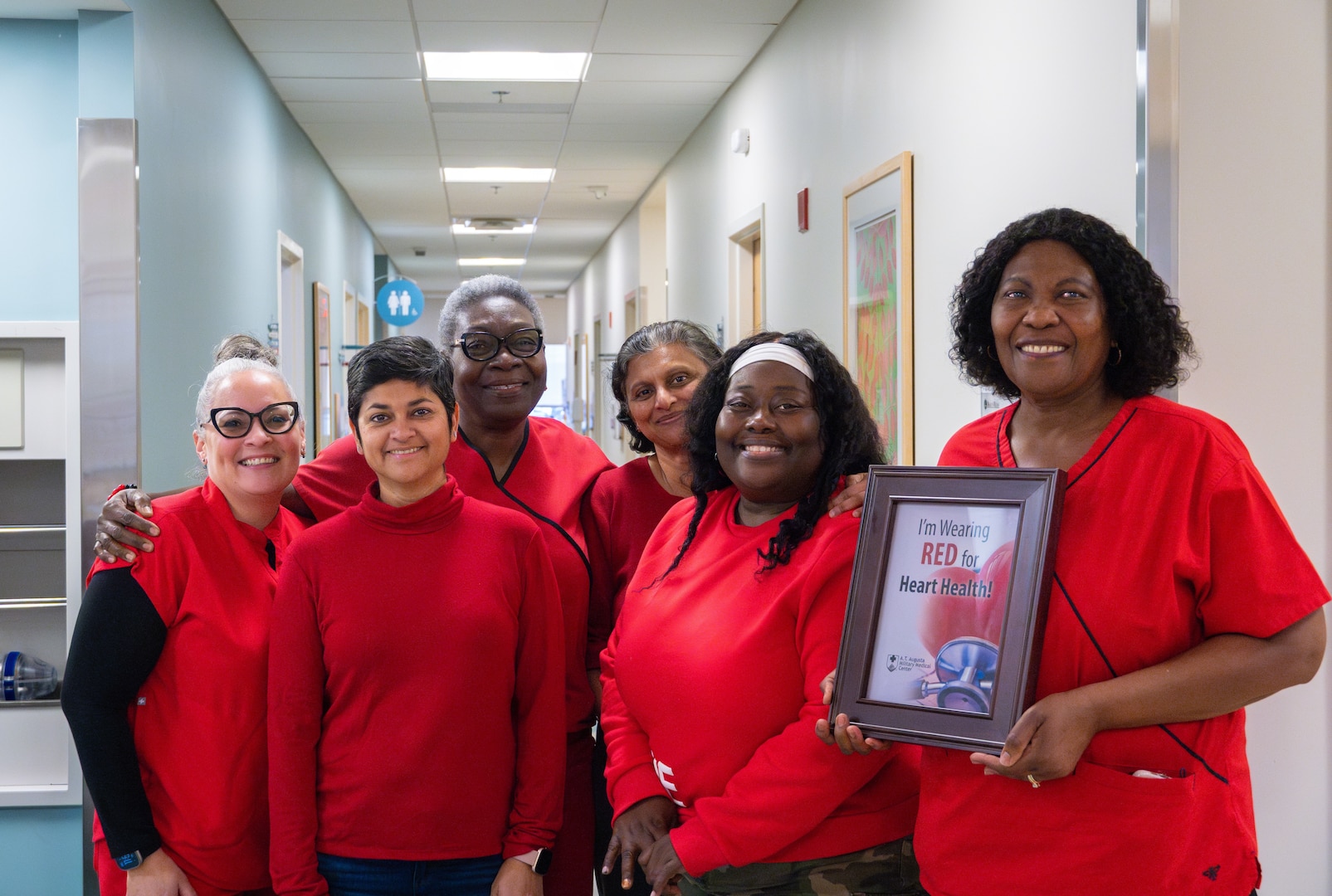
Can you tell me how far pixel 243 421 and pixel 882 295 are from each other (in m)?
2.31

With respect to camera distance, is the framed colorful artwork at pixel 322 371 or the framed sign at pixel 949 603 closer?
the framed sign at pixel 949 603

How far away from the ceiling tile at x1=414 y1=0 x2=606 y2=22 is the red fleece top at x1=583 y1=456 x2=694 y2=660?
3164 millimetres

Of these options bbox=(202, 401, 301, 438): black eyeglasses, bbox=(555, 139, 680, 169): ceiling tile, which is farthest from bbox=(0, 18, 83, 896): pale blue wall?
bbox=(555, 139, 680, 169): ceiling tile

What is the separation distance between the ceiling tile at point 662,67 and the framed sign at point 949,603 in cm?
451

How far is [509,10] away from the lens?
15.8ft

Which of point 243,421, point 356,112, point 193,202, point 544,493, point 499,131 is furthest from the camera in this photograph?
point 499,131

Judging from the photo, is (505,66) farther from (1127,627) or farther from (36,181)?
(1127,627)

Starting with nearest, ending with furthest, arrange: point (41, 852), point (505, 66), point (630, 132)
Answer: point (41, 852), point (505, 66), point (630, 132)

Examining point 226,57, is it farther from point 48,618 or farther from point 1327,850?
point 1327,850

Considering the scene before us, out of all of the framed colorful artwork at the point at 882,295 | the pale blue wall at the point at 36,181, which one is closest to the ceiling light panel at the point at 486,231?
the pale blue wall at the point at 36,181

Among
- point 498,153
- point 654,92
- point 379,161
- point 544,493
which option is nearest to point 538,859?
point 544,493

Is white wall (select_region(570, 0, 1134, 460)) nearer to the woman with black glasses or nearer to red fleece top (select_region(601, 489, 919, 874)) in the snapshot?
red fleece top (select_region(601, 489, 919, 874))

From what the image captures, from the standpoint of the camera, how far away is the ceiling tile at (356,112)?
253 inches

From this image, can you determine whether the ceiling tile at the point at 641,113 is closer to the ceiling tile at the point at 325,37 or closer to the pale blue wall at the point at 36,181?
the ceiling tile at the point at 325,37
